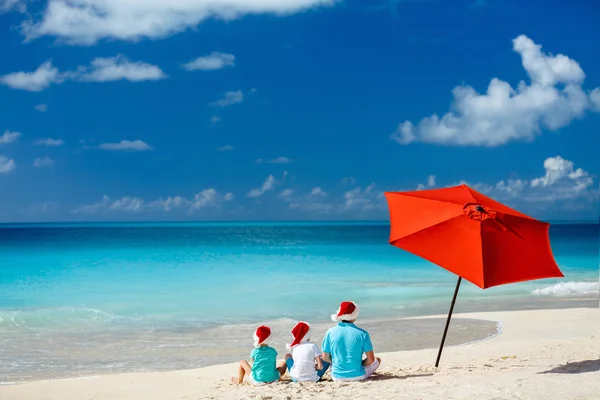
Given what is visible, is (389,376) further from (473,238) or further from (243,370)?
(473,238)

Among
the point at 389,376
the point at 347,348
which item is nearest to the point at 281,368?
the point at 347,348

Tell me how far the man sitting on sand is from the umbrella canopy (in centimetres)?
97

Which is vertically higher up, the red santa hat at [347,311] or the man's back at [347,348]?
the red santa hat at [347,311]

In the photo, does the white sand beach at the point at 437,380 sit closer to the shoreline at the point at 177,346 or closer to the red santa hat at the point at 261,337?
the red santa hat at the point at 261,337

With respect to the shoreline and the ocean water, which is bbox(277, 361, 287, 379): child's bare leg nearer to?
the shoreline

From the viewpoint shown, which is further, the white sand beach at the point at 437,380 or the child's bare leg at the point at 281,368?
the child's bare leg at the point at 281,368

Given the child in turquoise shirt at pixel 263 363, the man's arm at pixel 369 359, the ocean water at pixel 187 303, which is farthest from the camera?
the ocean water at pixel 187 303

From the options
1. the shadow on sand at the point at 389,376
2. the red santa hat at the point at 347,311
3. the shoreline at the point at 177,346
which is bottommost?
the shoreline at the point at 177,346

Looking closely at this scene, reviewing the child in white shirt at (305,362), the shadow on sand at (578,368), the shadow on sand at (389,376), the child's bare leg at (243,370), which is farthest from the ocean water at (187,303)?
the shadow on sand at (578,368)

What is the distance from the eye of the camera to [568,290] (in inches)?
738

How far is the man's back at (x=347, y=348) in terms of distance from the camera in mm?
6844

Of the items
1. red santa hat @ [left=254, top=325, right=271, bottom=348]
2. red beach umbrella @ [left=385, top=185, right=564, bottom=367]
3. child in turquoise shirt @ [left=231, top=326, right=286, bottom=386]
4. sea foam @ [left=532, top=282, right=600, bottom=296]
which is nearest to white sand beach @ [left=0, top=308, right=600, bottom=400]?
child in turquoise shirt @ [left=231, top=326, right=286, bottom=386]

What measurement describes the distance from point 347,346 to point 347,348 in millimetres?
25

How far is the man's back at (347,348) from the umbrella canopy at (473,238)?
108 centimetres
